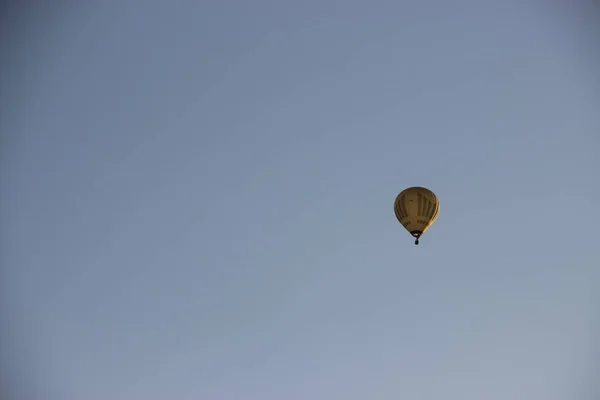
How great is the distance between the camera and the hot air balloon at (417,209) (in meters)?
38.1

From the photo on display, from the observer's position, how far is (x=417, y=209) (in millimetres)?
38031

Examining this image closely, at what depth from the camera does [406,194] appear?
38344mm

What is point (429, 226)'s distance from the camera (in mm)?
38656

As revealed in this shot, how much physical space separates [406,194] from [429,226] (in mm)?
1887

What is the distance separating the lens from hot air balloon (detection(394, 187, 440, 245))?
38094 mm
